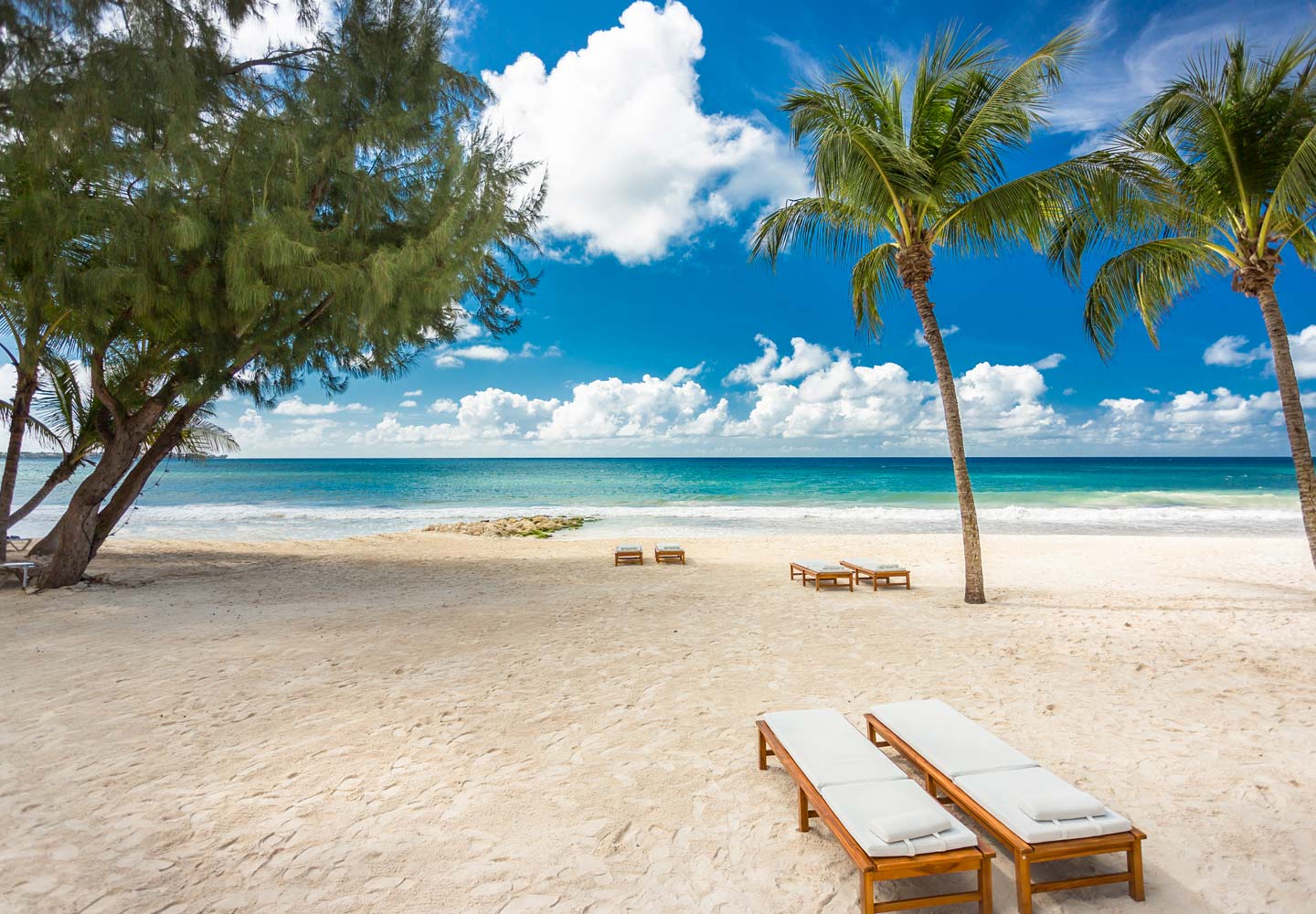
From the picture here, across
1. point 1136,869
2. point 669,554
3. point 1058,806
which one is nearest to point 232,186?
point 669,554

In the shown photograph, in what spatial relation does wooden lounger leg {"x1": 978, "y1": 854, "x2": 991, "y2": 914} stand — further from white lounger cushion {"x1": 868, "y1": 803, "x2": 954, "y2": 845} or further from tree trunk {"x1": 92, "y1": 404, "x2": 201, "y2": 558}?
tree trunk {"x1": 92, "y1": 404, "x2": 201, "y2": 558}

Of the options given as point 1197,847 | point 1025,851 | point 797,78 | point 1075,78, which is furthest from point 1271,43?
point 1025,851

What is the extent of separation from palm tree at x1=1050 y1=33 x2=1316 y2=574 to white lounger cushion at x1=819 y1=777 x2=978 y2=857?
7300 millimetres

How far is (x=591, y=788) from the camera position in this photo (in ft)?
10.8

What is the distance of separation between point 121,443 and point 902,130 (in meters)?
11.6

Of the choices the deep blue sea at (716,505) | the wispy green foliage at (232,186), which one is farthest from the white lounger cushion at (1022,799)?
the deep blue sea at (716,505)

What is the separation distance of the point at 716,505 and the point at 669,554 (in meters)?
18.9

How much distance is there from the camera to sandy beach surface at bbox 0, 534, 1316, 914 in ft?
8.36

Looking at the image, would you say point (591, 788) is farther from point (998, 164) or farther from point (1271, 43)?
point (1271, 43)

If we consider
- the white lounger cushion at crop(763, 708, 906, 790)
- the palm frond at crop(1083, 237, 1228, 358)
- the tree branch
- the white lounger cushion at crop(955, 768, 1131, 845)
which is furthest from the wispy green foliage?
the palm frond at crop(1083, 237, 1228, 358)

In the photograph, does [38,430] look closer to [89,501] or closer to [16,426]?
[16,426]

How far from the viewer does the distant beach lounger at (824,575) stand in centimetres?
890

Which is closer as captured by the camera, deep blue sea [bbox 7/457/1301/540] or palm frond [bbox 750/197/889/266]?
palm frond [bbox 750/197/889/266]

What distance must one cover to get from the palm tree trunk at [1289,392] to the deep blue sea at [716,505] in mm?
11999
